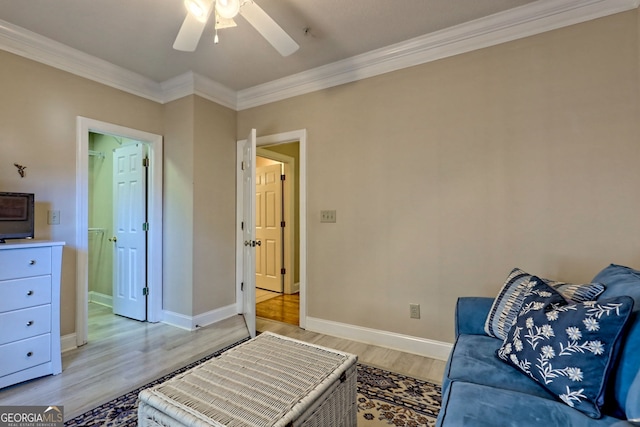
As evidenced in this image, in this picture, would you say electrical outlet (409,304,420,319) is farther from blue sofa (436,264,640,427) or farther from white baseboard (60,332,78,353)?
white baseboard (60,332,78,353)

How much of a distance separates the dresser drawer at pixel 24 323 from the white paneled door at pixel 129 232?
3.83ft

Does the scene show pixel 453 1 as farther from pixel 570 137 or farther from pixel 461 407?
pixel 461 407

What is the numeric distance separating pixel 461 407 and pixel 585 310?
0.60 meters

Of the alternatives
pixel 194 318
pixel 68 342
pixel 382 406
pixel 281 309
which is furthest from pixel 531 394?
pixel 68 342

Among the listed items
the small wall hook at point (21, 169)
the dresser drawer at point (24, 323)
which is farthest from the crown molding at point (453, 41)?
the dresser drawer at point (24, 323)

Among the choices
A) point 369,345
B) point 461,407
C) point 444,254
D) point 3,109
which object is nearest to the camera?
point 461,407

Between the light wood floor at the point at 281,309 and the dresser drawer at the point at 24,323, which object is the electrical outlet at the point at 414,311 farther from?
the dresser drawer at the point at 24,323

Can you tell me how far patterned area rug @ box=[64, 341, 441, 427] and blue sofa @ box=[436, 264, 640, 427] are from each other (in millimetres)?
566

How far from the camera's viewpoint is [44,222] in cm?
249

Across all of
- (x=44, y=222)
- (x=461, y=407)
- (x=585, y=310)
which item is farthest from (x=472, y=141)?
(x=44, y=222)

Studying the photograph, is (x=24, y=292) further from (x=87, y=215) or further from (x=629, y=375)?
(x=629, y=375)

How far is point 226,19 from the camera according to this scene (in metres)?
1.61

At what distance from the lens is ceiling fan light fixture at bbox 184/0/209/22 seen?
1.56 m

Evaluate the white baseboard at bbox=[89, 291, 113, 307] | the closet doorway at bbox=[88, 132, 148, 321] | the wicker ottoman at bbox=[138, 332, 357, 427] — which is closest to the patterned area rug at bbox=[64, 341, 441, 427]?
the wicker ottoman at bbox=[138, 332, 357, 427]
